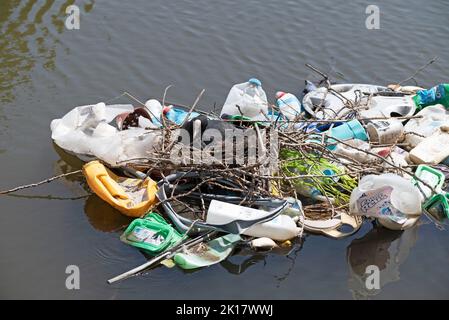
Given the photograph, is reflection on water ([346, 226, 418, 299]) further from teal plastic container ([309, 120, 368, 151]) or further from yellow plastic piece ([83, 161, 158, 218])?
yellow plastic piece ([83, 161, 158, 218])

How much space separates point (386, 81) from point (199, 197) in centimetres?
403

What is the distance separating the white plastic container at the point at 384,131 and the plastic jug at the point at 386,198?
1.13 metres

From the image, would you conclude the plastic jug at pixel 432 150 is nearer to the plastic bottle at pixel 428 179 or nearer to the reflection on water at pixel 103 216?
the plastic bottle at pixel 428 179

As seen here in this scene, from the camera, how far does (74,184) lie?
6145 millimetres

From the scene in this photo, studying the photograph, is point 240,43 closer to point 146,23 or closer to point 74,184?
point 146,23

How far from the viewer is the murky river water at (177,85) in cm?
518

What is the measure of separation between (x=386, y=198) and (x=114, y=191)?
260 centimetres

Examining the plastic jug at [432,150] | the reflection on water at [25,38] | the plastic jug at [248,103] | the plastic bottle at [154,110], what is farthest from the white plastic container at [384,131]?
the reflection on water at [25,38]

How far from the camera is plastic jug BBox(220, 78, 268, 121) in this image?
22.2 feet

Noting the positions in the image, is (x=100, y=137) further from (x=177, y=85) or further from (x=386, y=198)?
(x=386, y=198)

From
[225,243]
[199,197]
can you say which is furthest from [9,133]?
[225,243]

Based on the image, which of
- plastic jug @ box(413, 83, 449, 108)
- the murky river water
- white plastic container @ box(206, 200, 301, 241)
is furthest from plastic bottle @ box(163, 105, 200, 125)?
plastic jug @ box(413, 83, 449, 108)

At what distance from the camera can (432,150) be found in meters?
6.66
